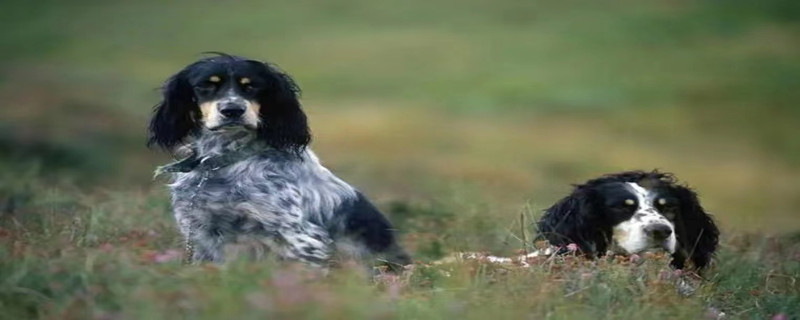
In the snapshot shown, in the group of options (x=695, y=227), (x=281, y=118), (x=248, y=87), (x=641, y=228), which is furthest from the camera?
(x=695, y=227)

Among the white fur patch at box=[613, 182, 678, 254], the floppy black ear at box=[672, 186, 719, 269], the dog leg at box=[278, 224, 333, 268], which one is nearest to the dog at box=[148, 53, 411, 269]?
the dog leg at box=[278, 224, 333, 268]

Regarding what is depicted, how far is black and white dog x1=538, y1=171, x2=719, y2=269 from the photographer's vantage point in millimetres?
8844

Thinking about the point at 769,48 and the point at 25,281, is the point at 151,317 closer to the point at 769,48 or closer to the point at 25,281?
the point at 25,281

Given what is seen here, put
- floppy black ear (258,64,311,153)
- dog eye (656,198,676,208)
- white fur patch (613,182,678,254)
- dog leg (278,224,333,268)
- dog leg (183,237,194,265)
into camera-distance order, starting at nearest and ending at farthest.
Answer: dog leg (278,224,333,268) < dog leg (183,237,194,265) < floppy black ear (258,64,311,153) < white fur patch (613,182,678,254) < dog eye (656,198,676,208)

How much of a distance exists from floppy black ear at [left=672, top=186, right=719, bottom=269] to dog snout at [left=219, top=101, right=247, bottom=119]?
3.07 m

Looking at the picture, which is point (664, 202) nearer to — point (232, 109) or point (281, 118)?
point (281, 118)

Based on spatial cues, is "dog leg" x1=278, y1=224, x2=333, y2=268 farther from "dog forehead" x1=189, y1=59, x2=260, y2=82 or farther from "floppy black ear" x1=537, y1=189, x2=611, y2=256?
"floppy black ear" x1=537, y1=189, x2=611, y2=256

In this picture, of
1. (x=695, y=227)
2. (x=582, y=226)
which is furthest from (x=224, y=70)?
(x=695, y=227)

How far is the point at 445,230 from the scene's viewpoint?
11.4 meters

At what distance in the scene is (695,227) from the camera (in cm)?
955

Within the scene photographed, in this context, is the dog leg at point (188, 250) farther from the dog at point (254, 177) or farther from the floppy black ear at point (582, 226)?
the floppy black ear at point (582, 226)

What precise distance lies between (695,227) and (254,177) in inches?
122

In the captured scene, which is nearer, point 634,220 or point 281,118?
point 281,118

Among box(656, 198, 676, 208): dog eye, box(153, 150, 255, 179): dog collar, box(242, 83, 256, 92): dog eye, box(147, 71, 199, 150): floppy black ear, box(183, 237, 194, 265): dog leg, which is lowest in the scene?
box(183, 237, 194, 265): dog leg
